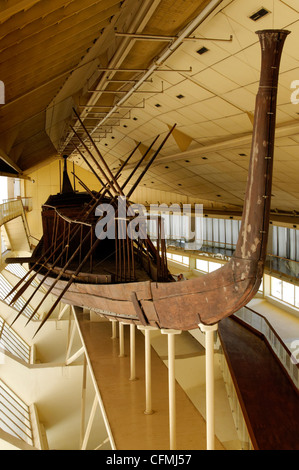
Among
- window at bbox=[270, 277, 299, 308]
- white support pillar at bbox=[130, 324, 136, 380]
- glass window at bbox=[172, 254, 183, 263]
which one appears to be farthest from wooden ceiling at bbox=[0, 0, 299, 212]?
glass window at bbox=[172, 254, 183, 263]

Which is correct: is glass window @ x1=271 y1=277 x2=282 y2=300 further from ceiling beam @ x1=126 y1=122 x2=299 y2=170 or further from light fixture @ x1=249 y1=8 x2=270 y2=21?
light fixture @ x1=249 y1=8 x2=270 y2=21

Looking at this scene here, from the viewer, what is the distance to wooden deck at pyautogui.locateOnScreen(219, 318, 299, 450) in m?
5.52

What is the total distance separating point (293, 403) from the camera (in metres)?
6.37

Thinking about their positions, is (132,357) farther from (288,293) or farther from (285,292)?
(285,292)

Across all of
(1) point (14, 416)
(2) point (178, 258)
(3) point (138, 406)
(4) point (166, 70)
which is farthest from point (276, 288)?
(4) point (166, 70)

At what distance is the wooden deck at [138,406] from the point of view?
6.06 m

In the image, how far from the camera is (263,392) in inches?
262

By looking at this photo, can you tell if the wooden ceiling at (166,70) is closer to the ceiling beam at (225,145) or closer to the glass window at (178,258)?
the ceiling beam at (225,145)

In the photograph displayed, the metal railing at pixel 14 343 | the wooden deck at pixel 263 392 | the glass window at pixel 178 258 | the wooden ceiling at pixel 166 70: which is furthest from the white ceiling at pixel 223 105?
the glass window at pixel 178 258

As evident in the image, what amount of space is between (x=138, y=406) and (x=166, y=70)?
5.72m

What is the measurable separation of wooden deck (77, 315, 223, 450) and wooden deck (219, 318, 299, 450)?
0.69 m

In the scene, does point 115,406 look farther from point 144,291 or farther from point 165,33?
point 165,33

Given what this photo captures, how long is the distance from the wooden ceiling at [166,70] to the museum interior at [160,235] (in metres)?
0.03

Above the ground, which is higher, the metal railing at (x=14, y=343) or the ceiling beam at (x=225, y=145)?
the ceiling beam at (x=225, y=145)
